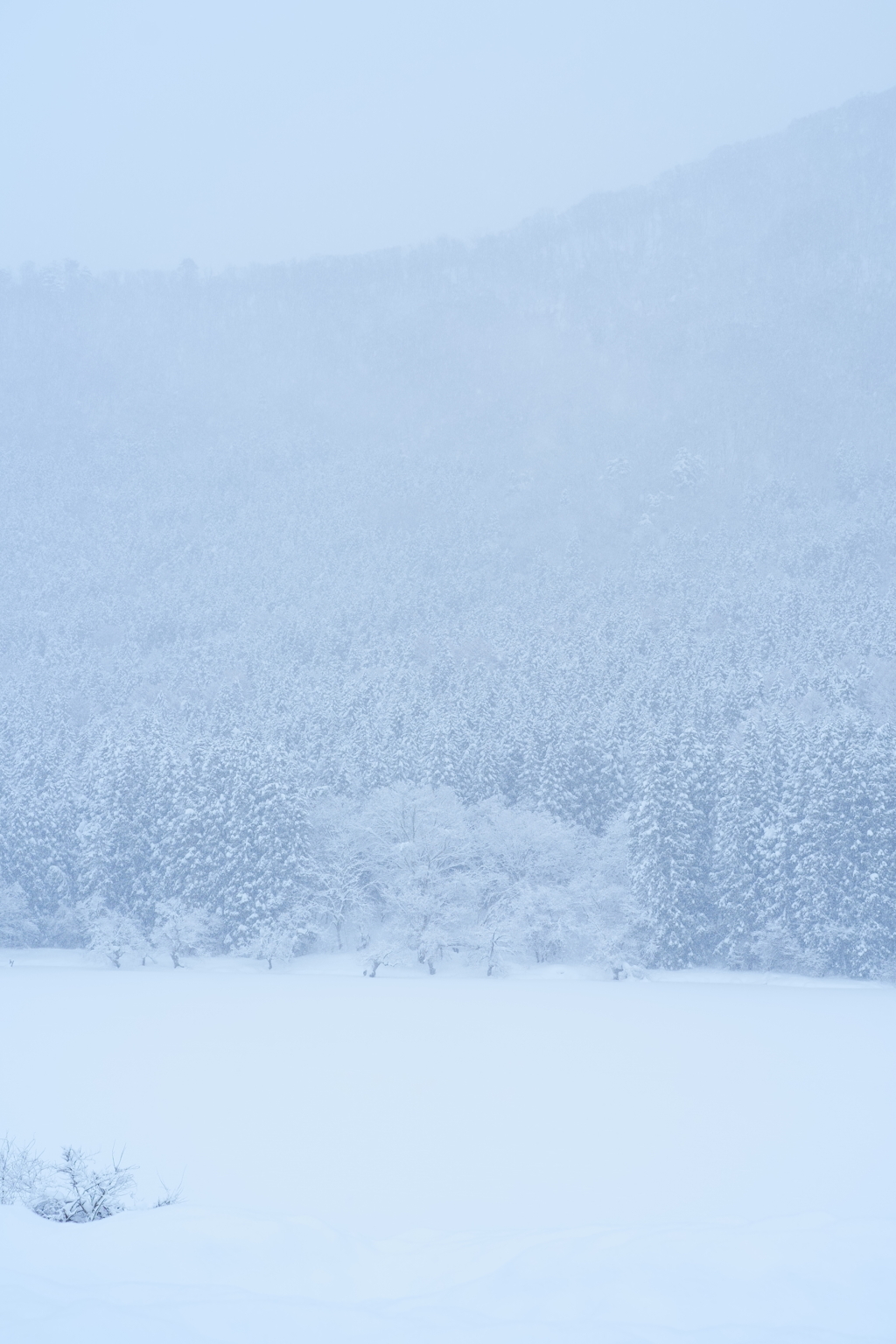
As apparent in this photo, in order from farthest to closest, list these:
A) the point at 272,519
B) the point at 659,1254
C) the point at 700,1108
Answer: the point at 272,519 → the point at 700,1108 → the point at 659,1254

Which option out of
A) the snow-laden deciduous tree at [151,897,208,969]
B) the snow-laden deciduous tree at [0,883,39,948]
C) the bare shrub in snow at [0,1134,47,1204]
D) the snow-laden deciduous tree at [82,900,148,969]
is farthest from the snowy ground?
the snow-laden deciduous tree at [0,883,39,948]

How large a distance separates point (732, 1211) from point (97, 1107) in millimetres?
18011

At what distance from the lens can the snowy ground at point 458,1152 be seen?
8.24m

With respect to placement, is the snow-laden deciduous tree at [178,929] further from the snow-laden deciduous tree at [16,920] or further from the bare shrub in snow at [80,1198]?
the bare shrub in snow at [80,1198]

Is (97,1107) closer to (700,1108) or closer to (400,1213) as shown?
(400,1213)

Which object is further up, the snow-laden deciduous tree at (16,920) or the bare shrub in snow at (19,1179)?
the bare shrub in snow at (19,1179)

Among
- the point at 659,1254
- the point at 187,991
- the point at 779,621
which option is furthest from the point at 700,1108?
the point at 779,621

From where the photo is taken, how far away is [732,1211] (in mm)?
15992

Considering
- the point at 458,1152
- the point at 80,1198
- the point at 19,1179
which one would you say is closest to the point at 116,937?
the point at 458,1152

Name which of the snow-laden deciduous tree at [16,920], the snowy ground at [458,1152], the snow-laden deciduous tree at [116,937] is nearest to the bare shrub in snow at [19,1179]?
the snowy ground at [458,1152]

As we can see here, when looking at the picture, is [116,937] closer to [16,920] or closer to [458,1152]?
[16,920]

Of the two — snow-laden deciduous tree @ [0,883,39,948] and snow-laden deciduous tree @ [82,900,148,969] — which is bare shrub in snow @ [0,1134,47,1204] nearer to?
snow-laden deciduous tree @ [82,900,148,969]

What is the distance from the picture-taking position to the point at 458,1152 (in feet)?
66.9

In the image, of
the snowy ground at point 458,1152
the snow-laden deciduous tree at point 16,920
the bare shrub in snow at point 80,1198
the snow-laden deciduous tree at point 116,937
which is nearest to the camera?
the snowy ground at point 458,1152
